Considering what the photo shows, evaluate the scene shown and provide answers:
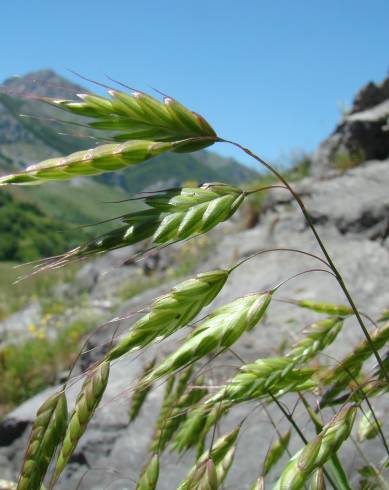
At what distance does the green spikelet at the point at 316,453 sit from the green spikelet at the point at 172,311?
273mm

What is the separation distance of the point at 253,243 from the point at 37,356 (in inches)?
138

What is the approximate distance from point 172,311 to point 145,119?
31 centimetres

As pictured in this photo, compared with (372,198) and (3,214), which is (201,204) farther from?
(3,214)

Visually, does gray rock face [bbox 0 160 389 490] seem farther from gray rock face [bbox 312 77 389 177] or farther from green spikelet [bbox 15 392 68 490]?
gray rock face [bbox 312 77 389 177]

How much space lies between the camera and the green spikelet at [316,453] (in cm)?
94

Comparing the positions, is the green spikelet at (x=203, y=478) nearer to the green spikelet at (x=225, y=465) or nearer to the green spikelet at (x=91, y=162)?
the green spikelet at (x=225, y=465)

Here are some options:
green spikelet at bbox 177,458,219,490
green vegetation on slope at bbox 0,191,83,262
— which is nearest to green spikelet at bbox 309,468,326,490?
green spikelet at bbox 177,458,219,490

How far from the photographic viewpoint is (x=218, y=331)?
98 cm

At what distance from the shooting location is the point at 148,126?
984 millimetres

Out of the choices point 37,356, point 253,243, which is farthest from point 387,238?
point 37,356

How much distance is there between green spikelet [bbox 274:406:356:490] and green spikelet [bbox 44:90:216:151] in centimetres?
49

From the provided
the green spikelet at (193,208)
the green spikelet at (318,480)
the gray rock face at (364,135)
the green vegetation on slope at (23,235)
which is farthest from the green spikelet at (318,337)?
the green vegetation on slope at (23,235)

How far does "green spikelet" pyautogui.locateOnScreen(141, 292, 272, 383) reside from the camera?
949mm

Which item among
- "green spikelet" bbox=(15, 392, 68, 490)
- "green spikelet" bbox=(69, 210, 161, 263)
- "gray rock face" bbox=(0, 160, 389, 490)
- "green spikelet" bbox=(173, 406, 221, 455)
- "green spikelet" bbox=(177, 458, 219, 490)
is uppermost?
"green spikelet" bbox=(69, 210, 161, 263)
